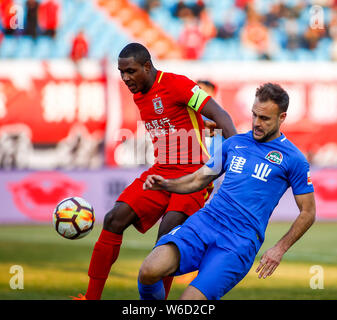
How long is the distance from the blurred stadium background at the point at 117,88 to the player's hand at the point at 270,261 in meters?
5.78

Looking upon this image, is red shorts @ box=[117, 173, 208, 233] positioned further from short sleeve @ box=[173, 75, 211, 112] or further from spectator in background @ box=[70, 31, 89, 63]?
spectator in background @ box=[70, 31, 89, 63]

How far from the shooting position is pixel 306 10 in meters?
20.0

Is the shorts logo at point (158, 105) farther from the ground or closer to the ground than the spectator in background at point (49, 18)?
closer to the ground

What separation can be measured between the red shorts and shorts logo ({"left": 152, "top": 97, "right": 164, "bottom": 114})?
2.17 ft

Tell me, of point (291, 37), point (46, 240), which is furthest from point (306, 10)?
point (46, 240)

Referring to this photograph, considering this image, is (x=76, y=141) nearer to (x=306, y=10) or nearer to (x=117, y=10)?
(x=117, y=10)

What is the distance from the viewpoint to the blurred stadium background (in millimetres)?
14062

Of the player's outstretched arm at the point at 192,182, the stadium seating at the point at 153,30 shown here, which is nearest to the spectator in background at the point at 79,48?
the stadium seating at the point at 153,30

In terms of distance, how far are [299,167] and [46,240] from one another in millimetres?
7700

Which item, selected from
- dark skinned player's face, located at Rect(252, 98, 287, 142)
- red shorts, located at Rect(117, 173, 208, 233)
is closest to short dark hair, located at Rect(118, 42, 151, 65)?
red shorts, located at Rect(117, 173, 208, 233)

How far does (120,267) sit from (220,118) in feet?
12.6

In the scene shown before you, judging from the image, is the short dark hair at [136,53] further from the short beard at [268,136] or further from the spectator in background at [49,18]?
the spectator in background at [49,18]

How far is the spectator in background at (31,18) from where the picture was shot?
17.6 metres

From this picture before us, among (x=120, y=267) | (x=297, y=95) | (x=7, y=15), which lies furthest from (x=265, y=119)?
(x=7, y=15)
